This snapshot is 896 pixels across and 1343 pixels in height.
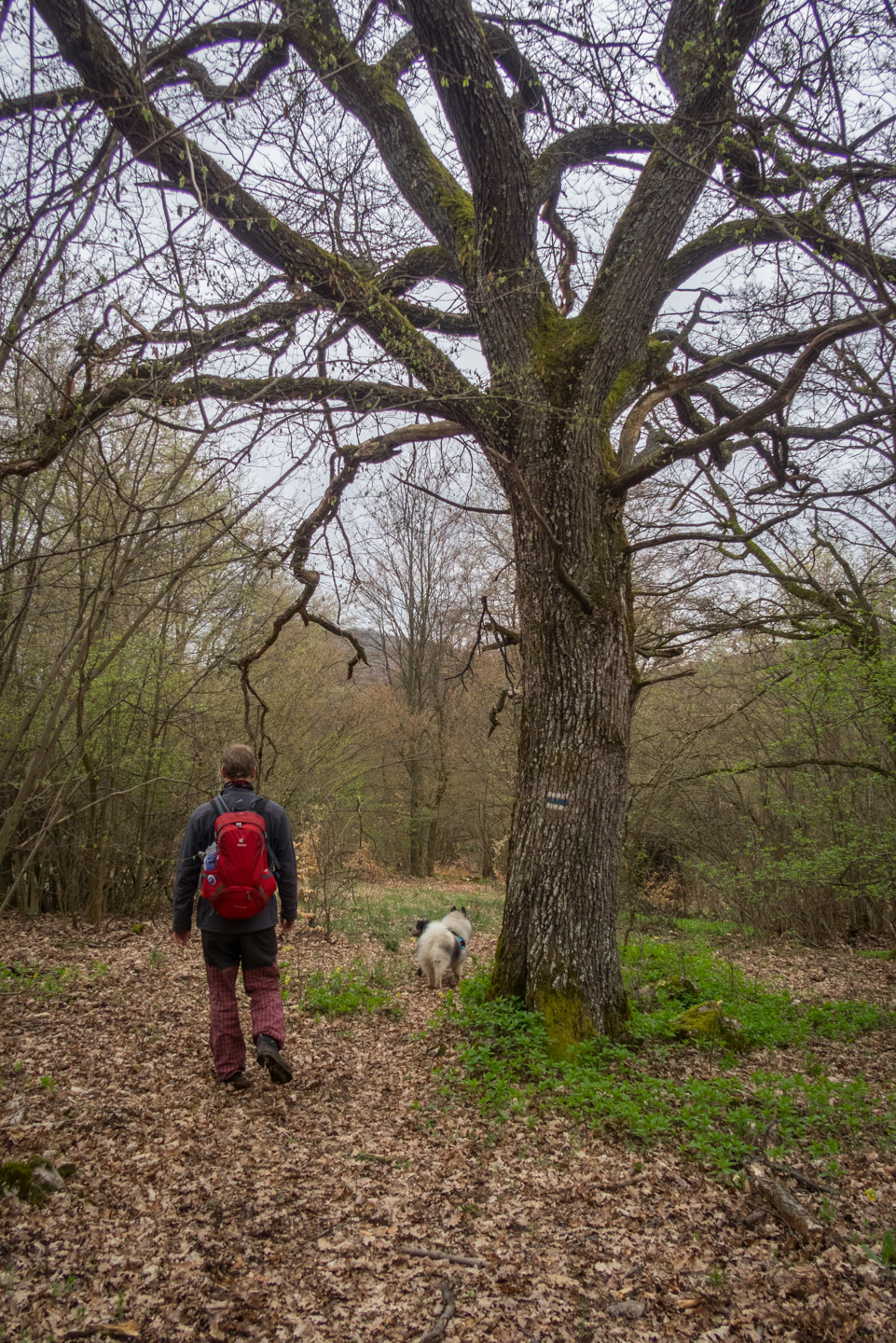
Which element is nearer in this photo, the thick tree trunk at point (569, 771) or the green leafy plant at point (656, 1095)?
the green leafy plant at point (656, 1095)

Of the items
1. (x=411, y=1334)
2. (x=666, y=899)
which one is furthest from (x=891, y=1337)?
(x=666, y=899)

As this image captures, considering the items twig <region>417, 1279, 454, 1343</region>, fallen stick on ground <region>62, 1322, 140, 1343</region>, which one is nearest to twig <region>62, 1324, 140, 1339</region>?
fallen stick on ground <region>62, 1322, 140, 1343</region>

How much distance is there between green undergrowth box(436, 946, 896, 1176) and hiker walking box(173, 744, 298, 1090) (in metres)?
1.18

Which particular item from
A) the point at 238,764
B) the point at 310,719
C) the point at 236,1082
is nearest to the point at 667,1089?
the point at 236,1082

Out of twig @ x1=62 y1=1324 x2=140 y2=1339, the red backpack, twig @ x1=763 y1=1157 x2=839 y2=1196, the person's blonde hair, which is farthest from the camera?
the person's blonde hair

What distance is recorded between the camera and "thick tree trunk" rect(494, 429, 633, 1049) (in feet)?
15.1

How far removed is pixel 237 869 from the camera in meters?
3.96

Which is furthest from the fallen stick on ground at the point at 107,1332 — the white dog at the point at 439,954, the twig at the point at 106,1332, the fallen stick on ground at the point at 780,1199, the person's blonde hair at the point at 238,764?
the white dog at the point at 439,954

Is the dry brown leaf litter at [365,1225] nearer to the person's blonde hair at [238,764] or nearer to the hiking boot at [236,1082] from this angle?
the hiking boot at [236,1082]

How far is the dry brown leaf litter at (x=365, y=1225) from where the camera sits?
92.7 inches

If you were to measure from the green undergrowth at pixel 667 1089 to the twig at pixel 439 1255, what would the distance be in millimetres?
1082

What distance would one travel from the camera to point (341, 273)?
399 cm

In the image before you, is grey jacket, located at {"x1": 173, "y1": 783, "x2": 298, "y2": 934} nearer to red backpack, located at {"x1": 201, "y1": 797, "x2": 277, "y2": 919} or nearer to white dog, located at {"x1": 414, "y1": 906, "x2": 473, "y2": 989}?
red backpack, located at {"x1": 201, "y1": 797, "x2": 277, "y2": 919}

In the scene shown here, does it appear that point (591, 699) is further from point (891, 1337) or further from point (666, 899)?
point (666, 899)
